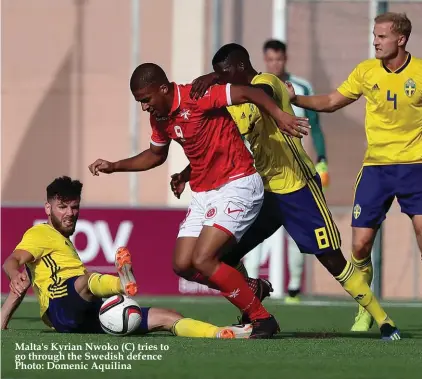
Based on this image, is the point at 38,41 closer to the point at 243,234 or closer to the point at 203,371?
the point at 243,234

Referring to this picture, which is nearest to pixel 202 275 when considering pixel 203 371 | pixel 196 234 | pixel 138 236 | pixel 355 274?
pixel 196 234

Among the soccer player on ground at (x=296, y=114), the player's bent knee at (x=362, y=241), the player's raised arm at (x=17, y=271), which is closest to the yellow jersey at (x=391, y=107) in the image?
the player's bent knee at (x=362, y=241)

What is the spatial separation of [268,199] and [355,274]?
2.45ft

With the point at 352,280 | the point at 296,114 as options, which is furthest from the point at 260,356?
the point at 296,114

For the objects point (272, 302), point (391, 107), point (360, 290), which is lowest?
point (272, 302)

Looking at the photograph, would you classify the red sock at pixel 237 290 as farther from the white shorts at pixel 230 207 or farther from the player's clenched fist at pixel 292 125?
the player's clenched fist at pixel 292 125

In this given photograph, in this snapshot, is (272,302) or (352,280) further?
(272,302)

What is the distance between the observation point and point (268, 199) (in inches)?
360

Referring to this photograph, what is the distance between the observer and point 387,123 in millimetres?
9469

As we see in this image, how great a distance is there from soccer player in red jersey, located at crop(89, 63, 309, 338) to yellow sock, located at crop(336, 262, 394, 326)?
584 mm

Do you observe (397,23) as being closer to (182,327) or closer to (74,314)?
(182,327)

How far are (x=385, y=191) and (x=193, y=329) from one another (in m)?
1.72

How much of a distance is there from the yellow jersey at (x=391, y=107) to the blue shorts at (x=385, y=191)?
6 cm

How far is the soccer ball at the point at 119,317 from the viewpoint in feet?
28.8
